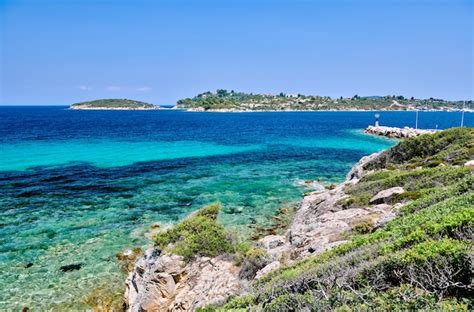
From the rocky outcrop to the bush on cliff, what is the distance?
1.16 feet

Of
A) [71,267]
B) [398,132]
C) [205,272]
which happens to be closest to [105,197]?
[71,267]

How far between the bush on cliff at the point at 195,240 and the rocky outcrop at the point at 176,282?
0.35m

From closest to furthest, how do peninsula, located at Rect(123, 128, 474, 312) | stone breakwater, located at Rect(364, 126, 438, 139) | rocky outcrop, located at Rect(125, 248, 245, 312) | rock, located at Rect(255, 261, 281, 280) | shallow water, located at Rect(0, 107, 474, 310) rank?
peninsula, located at Rect(123, 128, 474, 312), rock, located at Rect(255, 261, 281, 280), rocky outcrop, located at Rect(125, 248, 245, 312), shallow water, located at Rect(0, 107, 474, 310), stone breakwater, located at Rect(364, 126, 438, 139)

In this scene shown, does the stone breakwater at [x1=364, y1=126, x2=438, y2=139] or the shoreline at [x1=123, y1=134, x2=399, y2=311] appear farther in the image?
the stone breakwater at [x1=364, y1=126, x2=438, y2=139]

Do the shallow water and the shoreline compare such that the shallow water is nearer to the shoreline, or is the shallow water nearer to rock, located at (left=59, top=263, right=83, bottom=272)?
rock, located at (left=59, top=263, right=83, bottom=272)

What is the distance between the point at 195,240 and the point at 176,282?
191 cm

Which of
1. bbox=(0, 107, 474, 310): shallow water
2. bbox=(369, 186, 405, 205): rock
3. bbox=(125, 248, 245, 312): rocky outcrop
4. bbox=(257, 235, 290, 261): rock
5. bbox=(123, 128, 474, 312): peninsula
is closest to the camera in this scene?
bbox=(123, 128, 474, 312): peninsula

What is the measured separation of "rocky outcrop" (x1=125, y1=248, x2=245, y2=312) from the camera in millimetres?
11648

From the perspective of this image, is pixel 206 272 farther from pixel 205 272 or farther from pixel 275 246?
pixel 275 246

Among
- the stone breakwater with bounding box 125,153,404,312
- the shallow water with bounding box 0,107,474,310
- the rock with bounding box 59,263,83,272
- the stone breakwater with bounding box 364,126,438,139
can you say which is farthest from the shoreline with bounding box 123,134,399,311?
the stone breakwater with bounding box 364,126,438,139

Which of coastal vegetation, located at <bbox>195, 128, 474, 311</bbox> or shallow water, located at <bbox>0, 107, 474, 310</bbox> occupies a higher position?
coastal vegetation, located at <bbox>195, 128, 474, 311</bbox>

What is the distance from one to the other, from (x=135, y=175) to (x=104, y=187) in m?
5.94

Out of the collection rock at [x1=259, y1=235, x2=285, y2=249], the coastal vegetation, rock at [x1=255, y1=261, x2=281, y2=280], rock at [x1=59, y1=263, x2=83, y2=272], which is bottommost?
rock at [x1=59, y1=263, x2=83, y2=272]

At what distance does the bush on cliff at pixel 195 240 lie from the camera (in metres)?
13.5
